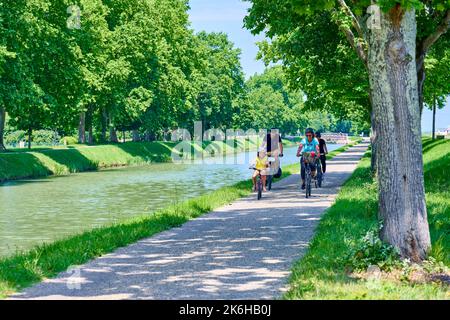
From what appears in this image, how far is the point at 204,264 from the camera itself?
387 inches

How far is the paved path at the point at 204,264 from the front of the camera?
8.04 metres

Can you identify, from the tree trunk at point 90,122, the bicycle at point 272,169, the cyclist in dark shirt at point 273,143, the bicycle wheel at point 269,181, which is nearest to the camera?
the cyclist in dark shirt at point 273,143

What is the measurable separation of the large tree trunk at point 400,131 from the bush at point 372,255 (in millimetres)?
172

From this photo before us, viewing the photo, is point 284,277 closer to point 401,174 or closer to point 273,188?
point 401,174

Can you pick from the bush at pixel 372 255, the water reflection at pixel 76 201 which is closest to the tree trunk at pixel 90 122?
the water reflection at pixel 76 201

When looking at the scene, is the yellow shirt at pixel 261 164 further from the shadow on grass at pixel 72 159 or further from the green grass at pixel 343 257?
the shadow on grass at pixel 72 159

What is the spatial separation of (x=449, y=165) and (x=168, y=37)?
43918 millimetres

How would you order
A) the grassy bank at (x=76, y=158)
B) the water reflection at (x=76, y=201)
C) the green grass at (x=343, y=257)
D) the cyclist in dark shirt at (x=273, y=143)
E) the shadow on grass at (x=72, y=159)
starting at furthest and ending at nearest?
the shadow on grass at (x=72, y=159), the grassy bank at (x=76, y=158), the cyclist in dark shirt at (x=273, y=143), the water reflection at (x=76, y=201), the green grass at (x=343, y=257)

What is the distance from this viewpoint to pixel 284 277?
28.7ft

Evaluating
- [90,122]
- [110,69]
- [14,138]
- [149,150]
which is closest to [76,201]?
[110,69]

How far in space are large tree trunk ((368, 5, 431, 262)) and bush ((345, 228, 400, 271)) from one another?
172 mm

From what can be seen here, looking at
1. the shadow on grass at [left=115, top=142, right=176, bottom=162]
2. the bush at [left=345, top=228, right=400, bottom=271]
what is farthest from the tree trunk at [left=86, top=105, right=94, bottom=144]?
the bush at [left=345, top=228, right=400, bottom=271]
